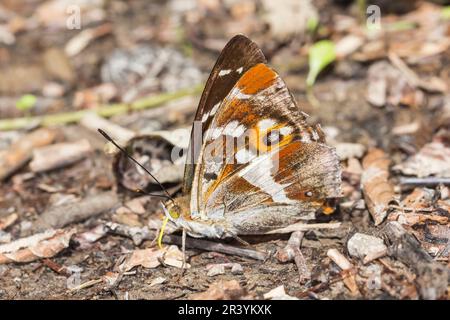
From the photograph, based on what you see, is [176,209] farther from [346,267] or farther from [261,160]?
[346,267]

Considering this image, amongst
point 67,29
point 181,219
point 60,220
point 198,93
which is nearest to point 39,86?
point 67,29

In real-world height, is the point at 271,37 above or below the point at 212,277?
above

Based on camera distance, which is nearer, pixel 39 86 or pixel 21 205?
pixel 21 205

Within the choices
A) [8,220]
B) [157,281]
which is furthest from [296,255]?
[8,220]

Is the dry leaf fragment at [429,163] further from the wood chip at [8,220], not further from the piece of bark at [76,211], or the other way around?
the wood chip at [8,220]

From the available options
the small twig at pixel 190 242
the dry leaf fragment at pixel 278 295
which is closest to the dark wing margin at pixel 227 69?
the small twig at pixel 190 242

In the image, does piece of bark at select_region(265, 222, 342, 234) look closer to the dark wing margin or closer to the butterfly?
the butterfly
